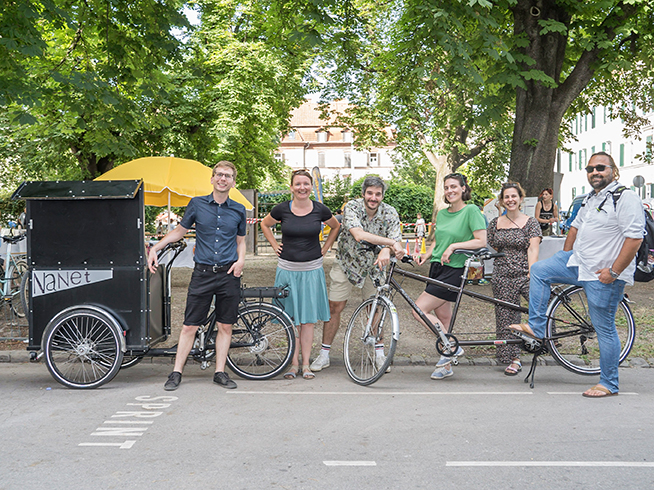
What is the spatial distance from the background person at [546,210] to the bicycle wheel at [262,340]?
769 cm

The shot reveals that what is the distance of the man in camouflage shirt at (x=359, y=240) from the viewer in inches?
255

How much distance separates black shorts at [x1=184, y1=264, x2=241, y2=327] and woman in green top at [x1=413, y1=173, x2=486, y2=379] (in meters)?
1.81

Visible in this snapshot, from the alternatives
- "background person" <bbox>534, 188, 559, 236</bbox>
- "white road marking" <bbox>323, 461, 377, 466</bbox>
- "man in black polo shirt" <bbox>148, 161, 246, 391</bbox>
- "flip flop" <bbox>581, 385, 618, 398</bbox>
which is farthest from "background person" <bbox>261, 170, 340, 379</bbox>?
"background person" <bbox>534, 188, 559, 236</bbox>

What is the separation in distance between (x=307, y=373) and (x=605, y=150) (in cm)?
4762

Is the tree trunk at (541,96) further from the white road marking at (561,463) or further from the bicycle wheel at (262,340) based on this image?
the white road marking at (561,463)

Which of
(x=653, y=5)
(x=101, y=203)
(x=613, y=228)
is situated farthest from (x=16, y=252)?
(x=653, y=5)

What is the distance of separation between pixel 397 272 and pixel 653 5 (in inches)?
330

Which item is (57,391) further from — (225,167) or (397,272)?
(397,272)

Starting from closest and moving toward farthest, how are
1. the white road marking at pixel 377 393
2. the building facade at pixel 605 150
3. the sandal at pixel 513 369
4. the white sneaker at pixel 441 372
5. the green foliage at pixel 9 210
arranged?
the white road marking at pixel 377 393, the white sneaker at pixel 441 372, the sandal at pixel 513 369, the green foliage at pixel 9 210, the building facade at pixel 605 150

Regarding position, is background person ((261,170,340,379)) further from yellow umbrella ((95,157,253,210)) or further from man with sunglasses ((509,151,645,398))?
yellow umbrella ((95,157,253,210))

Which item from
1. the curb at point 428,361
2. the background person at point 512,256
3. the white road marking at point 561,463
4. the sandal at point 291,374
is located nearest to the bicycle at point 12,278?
the curb at point 428,361

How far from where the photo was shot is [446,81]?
1030 centimetres

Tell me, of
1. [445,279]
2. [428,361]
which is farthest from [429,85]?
[445,279]

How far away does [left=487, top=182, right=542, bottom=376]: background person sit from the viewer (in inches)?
268
